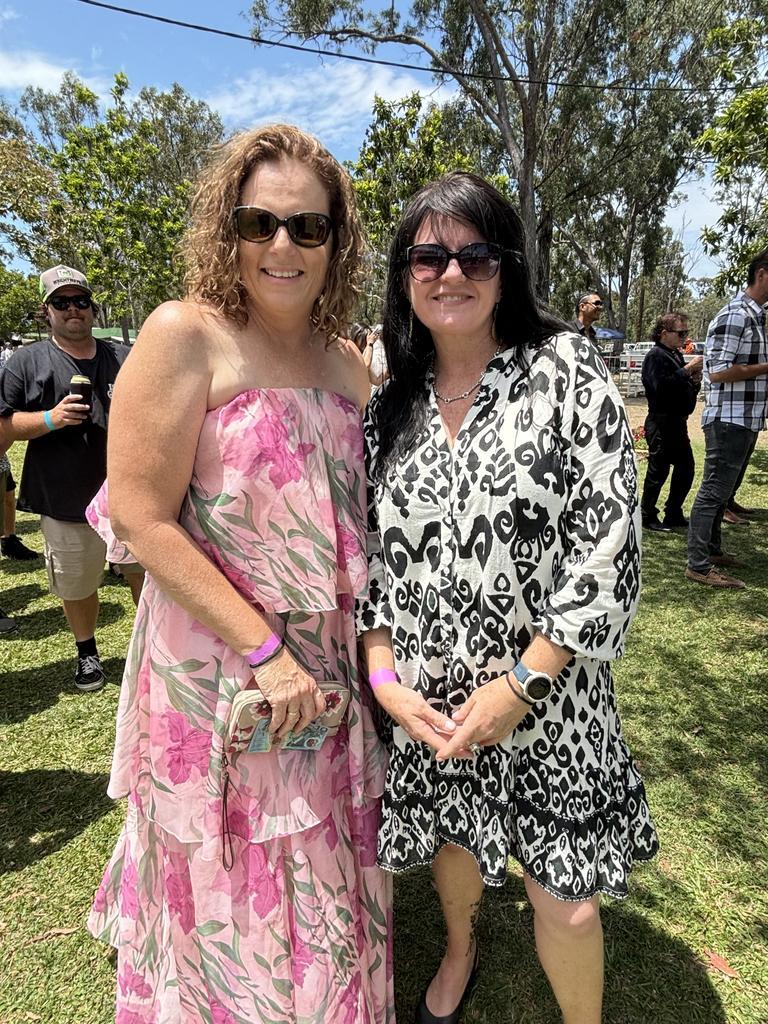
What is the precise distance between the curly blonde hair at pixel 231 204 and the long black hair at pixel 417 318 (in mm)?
183

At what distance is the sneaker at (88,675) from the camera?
370 cm

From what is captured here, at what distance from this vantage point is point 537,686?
1.35 m

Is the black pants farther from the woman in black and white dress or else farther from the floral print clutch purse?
the floral print clutch purse

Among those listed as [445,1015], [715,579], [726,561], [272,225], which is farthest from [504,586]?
[726,561]

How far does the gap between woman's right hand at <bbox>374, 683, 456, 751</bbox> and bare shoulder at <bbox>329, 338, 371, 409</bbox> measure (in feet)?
2.47

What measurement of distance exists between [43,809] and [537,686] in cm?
242

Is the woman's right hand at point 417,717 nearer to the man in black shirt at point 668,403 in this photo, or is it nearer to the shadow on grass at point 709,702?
the shadow on grass at point 709,702

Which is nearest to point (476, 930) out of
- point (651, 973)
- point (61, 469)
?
point (651, 973)

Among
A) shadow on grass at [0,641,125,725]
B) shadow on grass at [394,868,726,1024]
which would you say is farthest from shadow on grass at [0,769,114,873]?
shadow on grass at [394,868,726,1024]

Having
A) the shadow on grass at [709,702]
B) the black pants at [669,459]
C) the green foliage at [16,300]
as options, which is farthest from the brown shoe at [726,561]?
the green foliage at [16,300]

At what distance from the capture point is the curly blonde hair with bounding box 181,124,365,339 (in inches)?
55.7

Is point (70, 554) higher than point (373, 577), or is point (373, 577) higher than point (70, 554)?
point (373, 577)

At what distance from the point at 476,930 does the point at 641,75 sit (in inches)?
956

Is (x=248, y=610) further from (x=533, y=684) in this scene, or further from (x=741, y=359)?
(x=741, y=359)
